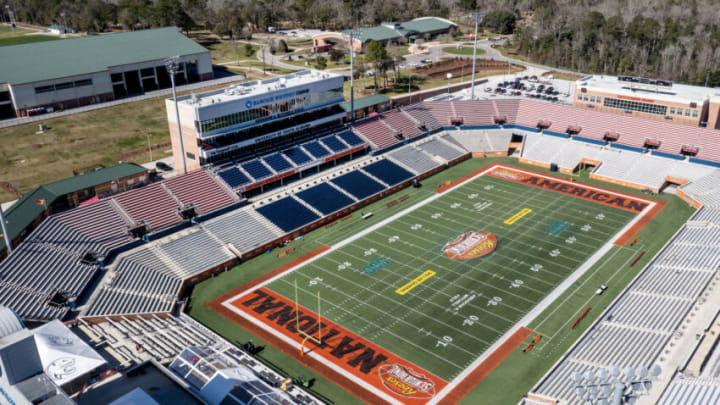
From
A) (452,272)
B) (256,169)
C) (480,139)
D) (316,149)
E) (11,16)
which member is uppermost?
(11,16)

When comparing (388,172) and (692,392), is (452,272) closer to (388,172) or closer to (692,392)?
(388,172)

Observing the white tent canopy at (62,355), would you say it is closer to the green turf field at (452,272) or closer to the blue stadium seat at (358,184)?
the green turf field at (452,272)

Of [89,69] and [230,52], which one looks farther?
[230,52]

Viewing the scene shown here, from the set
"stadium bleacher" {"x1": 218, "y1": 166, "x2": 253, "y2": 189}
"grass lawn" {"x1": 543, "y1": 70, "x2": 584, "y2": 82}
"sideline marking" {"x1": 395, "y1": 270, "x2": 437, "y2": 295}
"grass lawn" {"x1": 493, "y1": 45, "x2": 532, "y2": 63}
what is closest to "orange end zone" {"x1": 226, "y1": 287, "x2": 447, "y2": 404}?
"sideline marking" {"x1": 395, "y1": 270, "x2": 437, "y2": 295}

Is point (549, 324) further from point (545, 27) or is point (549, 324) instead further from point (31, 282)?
point (545, 27)

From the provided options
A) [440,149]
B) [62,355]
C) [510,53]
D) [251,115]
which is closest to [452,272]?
[251,115]

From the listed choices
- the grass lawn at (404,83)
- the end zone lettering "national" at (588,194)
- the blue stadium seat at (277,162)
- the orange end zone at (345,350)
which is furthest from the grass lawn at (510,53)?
the orange end zone at (345,350)

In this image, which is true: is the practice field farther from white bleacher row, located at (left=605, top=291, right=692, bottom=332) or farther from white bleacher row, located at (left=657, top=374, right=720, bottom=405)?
white bleacher row, located at (left=657, top=374, right=720, bottom=405)
